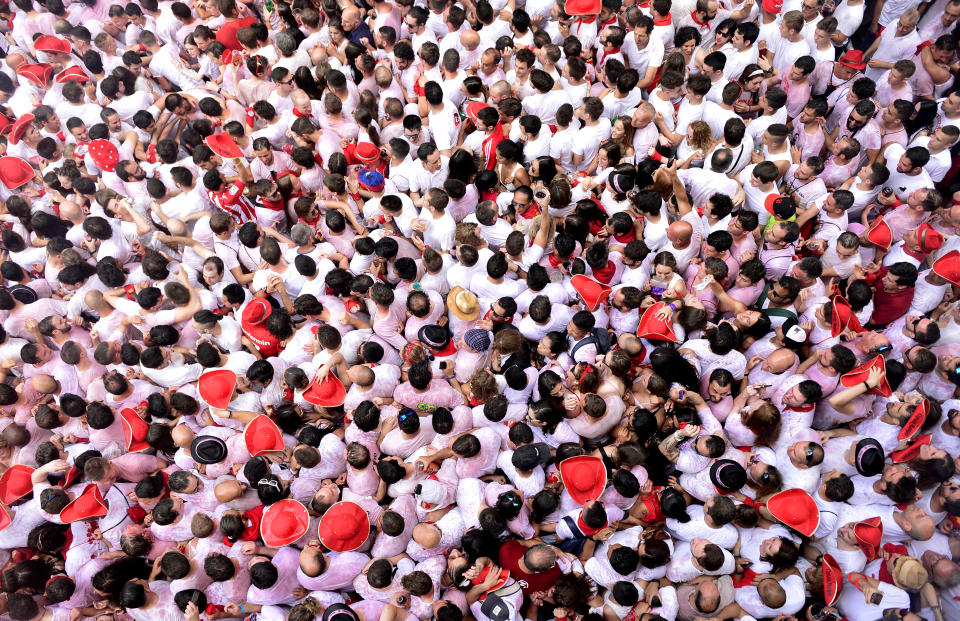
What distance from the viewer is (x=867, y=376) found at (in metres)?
4.51

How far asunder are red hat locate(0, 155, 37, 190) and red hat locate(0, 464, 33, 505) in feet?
12.9

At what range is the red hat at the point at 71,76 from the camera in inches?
301

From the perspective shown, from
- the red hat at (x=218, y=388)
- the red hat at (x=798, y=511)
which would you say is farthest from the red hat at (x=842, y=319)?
the red hat at (x=218, y=388)

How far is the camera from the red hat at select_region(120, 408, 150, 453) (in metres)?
5.07

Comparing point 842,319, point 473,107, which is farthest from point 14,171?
point 842,319

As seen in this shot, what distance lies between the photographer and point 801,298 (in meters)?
5.32

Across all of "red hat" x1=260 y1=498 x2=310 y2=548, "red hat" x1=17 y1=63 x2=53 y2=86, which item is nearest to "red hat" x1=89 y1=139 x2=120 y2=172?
"red hat" x1=17 y1=63 x2=53 y2=86

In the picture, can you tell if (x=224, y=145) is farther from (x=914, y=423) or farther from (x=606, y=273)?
(x=914, y=423)

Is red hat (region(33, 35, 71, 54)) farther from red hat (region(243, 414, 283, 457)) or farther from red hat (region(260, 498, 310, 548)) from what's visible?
red hat (region(260, 498, 310, 548))

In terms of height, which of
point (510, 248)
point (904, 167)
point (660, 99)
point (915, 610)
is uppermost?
point (904, 167)

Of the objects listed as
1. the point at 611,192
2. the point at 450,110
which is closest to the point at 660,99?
the point at 611,192

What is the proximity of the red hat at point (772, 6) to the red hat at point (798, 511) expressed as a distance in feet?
19.1

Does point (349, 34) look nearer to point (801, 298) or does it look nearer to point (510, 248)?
point (510, 248)

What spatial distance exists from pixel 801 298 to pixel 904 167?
204 cm
